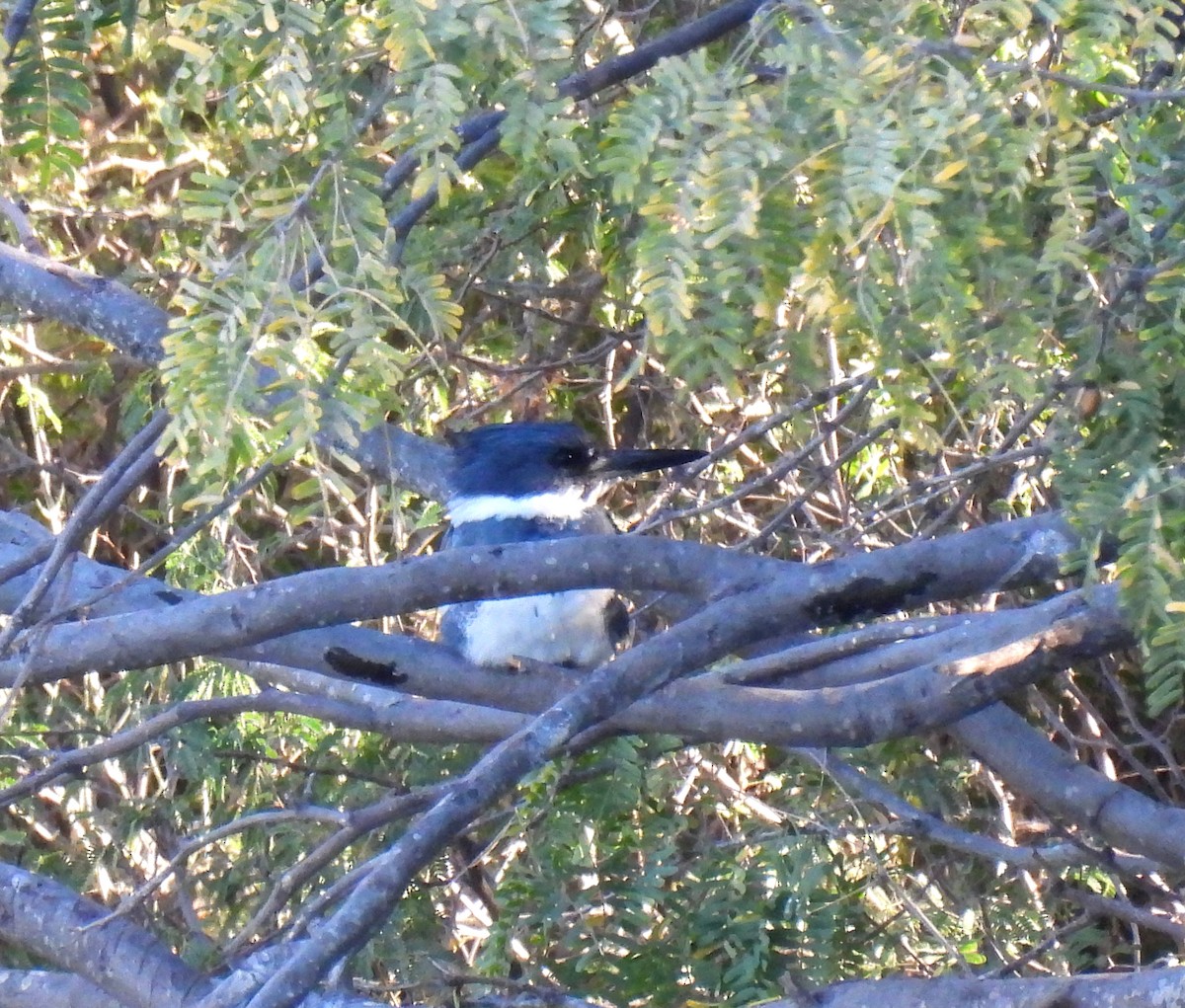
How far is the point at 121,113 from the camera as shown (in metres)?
3.70

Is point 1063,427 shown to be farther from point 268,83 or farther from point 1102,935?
point 1102,935

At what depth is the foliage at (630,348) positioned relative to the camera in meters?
1.20

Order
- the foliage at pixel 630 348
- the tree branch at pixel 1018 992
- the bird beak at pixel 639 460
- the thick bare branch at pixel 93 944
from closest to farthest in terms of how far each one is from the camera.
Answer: the foliage at pixel 630 348 < the tree branch at pixel 1018 992 < the thick bare branch at pixel 93 944 < the bird beak at pixel 639 460

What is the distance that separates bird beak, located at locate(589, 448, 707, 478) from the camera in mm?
2717

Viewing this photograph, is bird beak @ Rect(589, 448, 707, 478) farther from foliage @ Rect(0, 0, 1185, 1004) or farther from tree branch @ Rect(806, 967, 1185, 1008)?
tree branch @ Rect(806, 967, 1185, 1008)

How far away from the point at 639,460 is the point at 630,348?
0.59 m

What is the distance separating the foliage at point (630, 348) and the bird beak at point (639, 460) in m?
0.12

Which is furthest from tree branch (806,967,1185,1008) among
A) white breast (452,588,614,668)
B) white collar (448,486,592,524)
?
white collar (448,486,592,524)

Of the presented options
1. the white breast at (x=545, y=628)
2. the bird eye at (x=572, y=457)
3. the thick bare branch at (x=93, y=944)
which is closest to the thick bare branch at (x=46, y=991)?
the thick bare branch at (x=93, y=944)

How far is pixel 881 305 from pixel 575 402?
8.10 ft

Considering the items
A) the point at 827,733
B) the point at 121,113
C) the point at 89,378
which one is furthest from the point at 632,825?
the point at 121,113

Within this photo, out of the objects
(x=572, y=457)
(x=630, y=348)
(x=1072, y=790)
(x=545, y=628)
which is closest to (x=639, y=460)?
(x=572, y=457)

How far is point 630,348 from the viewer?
3.35 meters

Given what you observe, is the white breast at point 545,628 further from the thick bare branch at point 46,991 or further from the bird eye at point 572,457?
the thick bare branch at point 46,991
